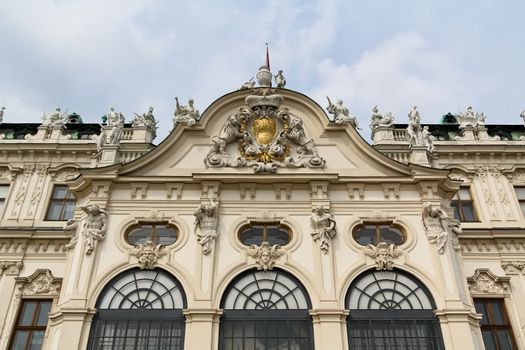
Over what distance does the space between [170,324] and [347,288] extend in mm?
6053

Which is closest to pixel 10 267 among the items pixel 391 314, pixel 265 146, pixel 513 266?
pixel 265 146

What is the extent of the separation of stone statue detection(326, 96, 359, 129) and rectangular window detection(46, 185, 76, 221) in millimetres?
13005

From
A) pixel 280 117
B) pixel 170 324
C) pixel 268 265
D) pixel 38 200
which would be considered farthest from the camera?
pixel 38 200

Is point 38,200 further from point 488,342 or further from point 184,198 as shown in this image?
point 488,342

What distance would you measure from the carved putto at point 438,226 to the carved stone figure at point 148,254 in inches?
379

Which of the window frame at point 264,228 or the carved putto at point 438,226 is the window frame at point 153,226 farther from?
the carved putto at point 438,226

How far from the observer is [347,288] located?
1703 centimetres

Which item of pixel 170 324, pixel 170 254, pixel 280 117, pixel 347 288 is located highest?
pixel 280 117

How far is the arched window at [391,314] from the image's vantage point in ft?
52.5

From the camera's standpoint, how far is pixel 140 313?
1648 centimetres

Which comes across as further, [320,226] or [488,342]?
[488,342]

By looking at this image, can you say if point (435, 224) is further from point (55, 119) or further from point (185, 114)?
point (55, 119)

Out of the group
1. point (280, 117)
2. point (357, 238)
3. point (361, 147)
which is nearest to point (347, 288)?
point (357, 238)

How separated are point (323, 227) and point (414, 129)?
652 cm
